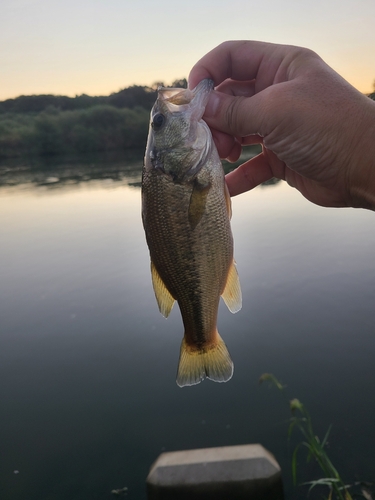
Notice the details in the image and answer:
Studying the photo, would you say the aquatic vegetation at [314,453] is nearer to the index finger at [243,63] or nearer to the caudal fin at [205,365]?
the caudal fin at [205,365]

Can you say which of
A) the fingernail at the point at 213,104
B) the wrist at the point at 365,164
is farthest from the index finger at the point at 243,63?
the wrist at the point at 365,164

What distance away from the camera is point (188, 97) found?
2.35 metres

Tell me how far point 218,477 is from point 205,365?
1.78m

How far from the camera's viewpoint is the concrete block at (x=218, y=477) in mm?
3498

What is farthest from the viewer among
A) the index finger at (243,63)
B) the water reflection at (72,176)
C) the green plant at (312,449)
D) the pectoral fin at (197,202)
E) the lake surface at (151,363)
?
the water reflection at (72,176)

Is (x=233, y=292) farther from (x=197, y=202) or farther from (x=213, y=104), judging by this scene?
(x=213, y=104)

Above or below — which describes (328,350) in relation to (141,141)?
below

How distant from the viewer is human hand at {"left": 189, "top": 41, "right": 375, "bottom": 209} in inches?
91.7

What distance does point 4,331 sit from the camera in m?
7.29

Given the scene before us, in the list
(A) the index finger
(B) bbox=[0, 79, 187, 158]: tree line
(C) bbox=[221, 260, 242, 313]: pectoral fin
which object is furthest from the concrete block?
(B) bbox=[0, 79, 187, 158]: tree line

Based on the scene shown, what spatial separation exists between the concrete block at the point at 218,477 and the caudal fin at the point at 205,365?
5.59ft

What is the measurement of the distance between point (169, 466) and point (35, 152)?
158 feet

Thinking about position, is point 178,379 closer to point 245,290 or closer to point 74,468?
point 74,468

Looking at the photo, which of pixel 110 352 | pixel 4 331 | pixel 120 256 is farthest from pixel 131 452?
pixel 120 256
